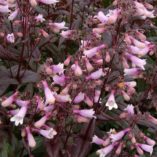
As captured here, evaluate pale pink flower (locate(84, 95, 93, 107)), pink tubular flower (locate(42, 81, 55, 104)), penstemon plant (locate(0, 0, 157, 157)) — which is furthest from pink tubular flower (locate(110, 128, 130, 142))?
pink tubular flower (locate(42, 81, 55, 104))

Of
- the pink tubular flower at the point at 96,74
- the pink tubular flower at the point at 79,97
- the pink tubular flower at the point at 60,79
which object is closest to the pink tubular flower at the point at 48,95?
the pink tubular flower at the point at 60,79

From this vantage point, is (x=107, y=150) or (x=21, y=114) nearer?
(x=21, y=114)

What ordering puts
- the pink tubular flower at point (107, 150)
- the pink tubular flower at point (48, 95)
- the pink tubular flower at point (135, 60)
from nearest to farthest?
the pink tubular flower at point (48, 95), the pink tubular flower at point (135, 60), the pink tubular flower at point (107, 150)

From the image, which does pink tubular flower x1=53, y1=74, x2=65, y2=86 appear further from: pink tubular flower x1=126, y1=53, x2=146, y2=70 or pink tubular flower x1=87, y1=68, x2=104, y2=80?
pink tubular flower x1=126, y1=53, x2=146, y2=70

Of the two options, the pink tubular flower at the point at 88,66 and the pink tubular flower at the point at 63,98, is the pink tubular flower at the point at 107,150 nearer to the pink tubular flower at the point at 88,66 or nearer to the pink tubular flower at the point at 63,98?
the pink tubular flower at the point at 63,98

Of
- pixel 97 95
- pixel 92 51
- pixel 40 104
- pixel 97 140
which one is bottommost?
pixel 97 140

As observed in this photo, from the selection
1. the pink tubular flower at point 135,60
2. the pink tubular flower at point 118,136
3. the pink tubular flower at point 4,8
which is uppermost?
the pink tubular flower at point 4,8

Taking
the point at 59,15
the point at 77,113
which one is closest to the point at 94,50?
the point at 77,113

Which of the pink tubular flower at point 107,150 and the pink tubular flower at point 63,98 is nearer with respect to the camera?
the pink tubular flower at point 63,98

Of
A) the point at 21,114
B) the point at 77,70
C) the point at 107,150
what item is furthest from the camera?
the point at 107,150

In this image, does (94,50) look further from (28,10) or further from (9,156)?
(9,156)

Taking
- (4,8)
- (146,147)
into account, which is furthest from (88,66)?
(4,8)

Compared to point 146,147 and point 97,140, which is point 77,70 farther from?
point 146,147
